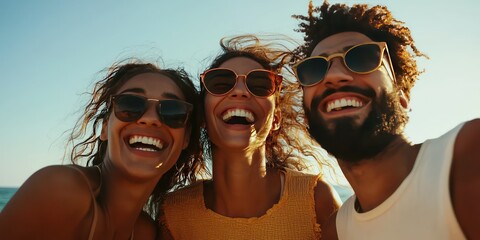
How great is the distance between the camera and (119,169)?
407cm

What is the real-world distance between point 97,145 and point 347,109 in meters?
3.23

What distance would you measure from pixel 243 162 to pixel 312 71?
1.60 meters

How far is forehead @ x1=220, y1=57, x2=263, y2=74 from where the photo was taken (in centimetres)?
481

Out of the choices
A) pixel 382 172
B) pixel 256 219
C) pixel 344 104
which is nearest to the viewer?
pixel 382 172

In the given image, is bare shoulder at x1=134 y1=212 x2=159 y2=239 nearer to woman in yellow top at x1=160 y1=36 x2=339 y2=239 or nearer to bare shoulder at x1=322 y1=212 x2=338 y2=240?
woman in yellow top at x1=160 y1=36 x2=339 y2=239

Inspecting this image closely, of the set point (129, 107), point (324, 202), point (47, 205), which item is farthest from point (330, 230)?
point (47, 205)

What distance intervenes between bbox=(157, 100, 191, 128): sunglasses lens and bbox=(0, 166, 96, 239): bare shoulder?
3.49ft

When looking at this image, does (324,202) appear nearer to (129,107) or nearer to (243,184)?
(243,184)

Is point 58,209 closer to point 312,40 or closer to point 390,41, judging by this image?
point 312,40

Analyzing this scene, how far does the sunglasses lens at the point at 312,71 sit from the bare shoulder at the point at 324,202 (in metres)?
1.58

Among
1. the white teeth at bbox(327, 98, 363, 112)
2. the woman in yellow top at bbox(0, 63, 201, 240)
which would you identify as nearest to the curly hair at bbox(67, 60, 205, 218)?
the woman in yellow top at bbox(0, 63, 201, 240)

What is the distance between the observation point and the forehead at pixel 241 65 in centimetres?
481

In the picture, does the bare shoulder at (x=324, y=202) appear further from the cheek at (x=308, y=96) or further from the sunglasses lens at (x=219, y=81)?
the sunglasses lens at (x=219, y=81)

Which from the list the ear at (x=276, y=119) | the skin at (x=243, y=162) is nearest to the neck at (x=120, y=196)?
the skin at (x=243, y=162)
